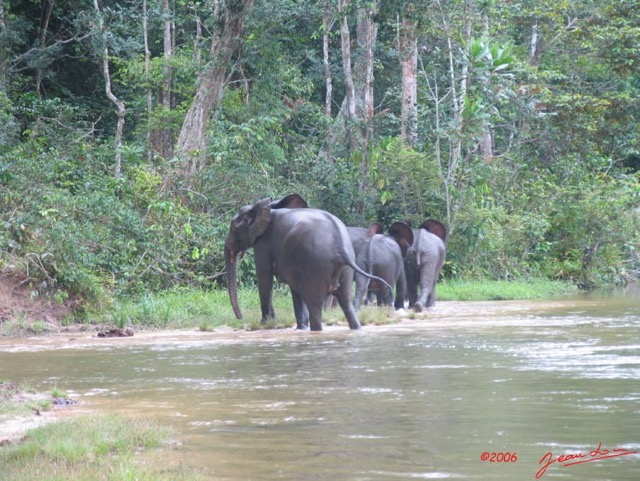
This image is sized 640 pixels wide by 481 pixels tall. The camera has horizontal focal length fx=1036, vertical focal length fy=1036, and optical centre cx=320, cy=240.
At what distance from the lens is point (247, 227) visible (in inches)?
571

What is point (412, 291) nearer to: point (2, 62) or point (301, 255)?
point (301, 255)

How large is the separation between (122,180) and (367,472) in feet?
45.7

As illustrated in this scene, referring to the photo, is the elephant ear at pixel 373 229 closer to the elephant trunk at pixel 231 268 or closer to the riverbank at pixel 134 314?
the riverbank at pixel 134 314

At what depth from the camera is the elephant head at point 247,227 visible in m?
14.2

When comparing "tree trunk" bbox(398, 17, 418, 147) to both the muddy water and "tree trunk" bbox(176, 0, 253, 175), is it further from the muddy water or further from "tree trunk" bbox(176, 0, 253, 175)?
the muddy water

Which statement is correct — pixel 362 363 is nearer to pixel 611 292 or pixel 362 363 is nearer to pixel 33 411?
pixel 33 411

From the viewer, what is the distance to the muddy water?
5676 mm

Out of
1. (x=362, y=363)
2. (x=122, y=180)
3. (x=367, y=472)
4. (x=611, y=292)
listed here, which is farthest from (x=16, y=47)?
(x=367, y=472)

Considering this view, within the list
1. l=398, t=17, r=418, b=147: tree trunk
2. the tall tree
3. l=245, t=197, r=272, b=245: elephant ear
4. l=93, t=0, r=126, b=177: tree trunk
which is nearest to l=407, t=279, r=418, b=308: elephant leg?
l=245, t=197, r=272, b=245: elephant ear

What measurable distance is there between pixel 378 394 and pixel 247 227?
678cm

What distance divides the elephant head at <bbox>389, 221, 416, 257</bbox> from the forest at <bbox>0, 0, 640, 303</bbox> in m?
2.95

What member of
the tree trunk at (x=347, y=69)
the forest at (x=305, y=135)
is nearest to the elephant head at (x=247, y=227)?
the forest at (x=305, y=135)

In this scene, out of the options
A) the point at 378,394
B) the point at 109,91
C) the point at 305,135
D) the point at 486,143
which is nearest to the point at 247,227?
the point at 378,394

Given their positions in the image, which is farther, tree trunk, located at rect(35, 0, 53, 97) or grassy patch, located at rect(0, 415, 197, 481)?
tree trunk, located at rect(35, 0, 53, 97)
